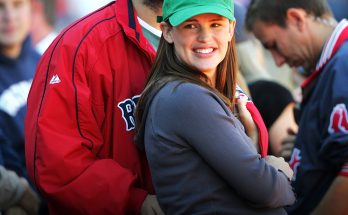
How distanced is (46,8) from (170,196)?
14.0 feet

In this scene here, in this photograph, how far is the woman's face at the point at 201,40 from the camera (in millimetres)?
2475

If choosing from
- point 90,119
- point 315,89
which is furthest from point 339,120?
point 90,119

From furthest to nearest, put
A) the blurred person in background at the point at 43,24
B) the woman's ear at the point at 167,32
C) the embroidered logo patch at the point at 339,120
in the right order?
the blurred person in background at the point at 43,24
the embroidered logo patch at the point at 339,120
the woman's ear at the point at 167,32

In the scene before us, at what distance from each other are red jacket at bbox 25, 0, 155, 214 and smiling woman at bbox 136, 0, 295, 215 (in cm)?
18

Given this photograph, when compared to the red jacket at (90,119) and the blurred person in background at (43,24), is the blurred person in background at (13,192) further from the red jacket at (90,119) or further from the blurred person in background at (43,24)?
the blurred person in background at (43,24)

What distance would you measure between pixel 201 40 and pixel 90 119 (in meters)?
0.54

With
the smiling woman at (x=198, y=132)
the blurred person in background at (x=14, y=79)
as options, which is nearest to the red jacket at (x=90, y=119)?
the smiling woman at (x=198, y=132)

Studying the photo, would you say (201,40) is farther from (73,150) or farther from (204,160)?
(73,150)

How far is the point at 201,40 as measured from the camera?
247 centimetres

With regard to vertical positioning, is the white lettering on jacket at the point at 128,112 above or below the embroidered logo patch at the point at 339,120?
above

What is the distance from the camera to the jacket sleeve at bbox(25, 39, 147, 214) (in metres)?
2.57

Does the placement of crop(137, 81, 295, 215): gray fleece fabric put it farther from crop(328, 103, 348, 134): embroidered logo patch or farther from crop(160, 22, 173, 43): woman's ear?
crop(328, 103, 348, 134): embroidered logo patch

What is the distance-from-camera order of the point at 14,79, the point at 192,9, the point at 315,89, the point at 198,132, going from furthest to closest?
the point at 14,79 → the point at 315,89 → the point at 192,9 → the point at 198,132

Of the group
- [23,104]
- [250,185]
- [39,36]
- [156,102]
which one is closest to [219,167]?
[250,185]
